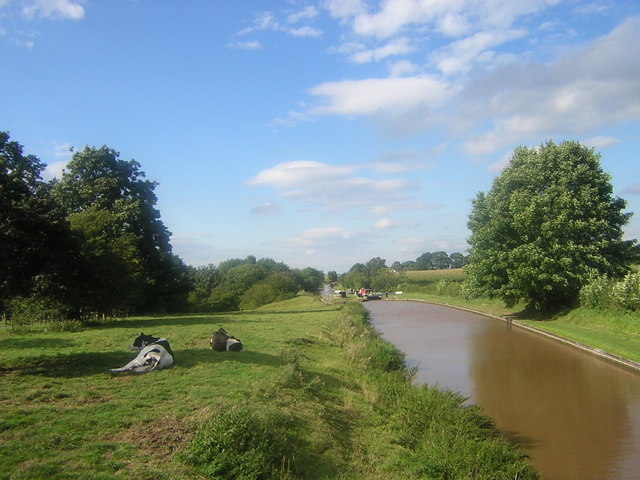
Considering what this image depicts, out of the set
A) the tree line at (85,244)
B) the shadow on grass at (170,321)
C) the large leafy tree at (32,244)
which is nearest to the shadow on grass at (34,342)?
the tree line at (85,244)

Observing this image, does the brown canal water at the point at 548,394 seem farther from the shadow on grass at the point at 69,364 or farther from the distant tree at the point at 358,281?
the distant tree at the point at 358,281

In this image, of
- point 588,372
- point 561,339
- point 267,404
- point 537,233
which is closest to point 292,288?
point 537,233

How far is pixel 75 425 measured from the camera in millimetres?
7547

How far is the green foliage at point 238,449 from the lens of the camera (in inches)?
268

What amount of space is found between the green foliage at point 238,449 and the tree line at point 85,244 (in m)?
7.21

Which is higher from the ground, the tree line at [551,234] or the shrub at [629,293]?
the tree line at [551,234]

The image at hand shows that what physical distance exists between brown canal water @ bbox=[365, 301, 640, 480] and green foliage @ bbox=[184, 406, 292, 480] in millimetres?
5380

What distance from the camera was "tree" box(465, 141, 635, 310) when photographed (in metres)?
30.7

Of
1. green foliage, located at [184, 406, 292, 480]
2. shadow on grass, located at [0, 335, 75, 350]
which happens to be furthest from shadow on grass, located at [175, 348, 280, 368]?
green foliage, located at [184, 406, 292, 480]

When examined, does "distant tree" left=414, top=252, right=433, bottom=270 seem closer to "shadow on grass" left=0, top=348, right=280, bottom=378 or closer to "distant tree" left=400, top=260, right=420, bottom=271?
"distant tree" left=400, top=260, right=420, bottom=271

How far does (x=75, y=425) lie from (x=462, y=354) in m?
18.8

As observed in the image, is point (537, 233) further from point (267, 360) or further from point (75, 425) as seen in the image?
point (75, 425)

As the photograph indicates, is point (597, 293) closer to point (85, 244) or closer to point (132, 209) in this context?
point (85, 244)

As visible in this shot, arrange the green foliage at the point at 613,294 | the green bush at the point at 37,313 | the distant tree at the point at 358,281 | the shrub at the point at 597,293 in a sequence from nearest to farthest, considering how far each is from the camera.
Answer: the green bush at the point at 37,313 < the green foliage at the point at 613,294 < the shrub at the point at 597,293 < the distant tree at the point at 358,281
